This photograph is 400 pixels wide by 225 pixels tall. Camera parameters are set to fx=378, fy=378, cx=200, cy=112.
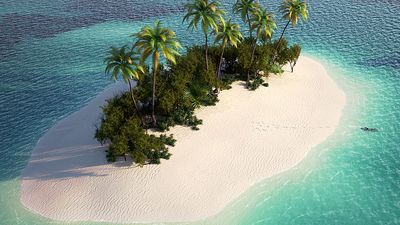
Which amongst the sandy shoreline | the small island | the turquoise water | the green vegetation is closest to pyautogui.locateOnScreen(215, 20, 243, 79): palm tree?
the green vegetation

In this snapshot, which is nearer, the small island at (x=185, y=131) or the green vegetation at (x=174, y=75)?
the small island at (x=185, y=131)

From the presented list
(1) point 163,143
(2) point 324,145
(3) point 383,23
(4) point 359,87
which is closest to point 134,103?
(1) point 163,143

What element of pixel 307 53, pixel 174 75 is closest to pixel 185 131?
pixel 174 75

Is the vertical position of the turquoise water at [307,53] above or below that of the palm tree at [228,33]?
below

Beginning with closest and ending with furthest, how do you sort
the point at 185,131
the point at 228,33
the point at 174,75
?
the point at 185,131 → the point at 228,33 → the point at 174,75

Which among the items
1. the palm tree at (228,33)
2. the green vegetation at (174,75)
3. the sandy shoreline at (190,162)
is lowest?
the sandy shoreline at (190,162)

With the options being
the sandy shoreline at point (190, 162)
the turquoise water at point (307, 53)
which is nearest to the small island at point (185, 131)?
the sandy shoreline at point (190, 162)

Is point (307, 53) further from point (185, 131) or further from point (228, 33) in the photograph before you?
point (185, 131)

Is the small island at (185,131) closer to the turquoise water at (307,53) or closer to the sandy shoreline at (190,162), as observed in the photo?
the sandy shoreline at (190,162)
